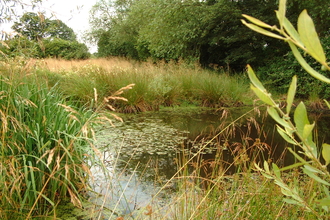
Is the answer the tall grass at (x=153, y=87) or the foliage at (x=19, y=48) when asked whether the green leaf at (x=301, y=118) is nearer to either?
the foliage at (x=19, y=48)

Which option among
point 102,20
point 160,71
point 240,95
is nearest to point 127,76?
point 160,71

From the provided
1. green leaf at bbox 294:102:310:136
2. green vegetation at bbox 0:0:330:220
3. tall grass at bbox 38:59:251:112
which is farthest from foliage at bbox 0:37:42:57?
tall grass at bbox 38:59:251:112

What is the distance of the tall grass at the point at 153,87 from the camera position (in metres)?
6.56

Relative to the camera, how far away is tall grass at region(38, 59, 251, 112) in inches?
258

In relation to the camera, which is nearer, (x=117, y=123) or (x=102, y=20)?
(x=117, y=123)

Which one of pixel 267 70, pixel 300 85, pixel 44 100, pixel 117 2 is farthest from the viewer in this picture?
pixel 117 2

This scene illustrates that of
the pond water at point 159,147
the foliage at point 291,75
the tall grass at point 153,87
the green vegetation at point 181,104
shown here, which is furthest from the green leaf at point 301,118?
the foliage at point 291,75

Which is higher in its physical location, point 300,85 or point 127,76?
point 127,76

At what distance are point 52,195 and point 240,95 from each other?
6.90 meters

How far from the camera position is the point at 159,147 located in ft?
12.3

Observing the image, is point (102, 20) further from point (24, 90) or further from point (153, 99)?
point (24, 90)

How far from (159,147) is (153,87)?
135 inches

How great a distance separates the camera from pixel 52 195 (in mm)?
1938

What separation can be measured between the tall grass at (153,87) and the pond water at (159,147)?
0.51 metres
